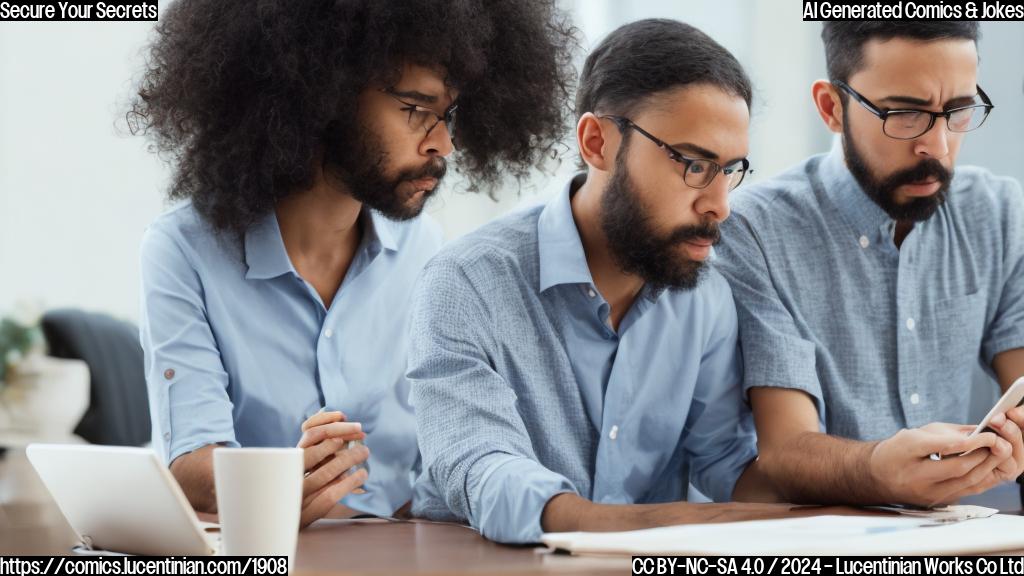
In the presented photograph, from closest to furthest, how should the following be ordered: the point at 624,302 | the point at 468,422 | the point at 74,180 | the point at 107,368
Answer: the point at 468,422
the point at 624,302
the point at 107,368
the point at 74,180

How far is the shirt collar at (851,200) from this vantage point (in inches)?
90.4

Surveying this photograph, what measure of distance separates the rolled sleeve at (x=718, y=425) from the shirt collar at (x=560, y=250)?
0.90ft

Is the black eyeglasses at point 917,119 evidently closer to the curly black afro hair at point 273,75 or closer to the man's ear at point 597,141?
the man's ear at point 597,141

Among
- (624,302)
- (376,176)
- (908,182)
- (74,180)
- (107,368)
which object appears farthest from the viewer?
(74,180)

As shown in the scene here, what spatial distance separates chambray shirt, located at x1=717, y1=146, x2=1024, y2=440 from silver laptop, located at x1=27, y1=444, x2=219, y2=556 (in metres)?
1.20

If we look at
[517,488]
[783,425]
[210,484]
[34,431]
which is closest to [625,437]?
[783,425]

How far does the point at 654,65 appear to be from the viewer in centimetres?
194

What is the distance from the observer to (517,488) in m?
1.48

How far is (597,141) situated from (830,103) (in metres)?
0.64

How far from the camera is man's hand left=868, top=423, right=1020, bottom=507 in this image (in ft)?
5.48

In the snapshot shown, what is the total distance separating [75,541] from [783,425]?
3.71 ft

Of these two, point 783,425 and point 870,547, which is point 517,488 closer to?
point 870,547

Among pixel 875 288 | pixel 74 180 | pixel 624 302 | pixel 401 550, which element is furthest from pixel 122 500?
pixel 74 180

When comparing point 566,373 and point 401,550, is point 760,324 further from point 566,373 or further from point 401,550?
point 401,550
